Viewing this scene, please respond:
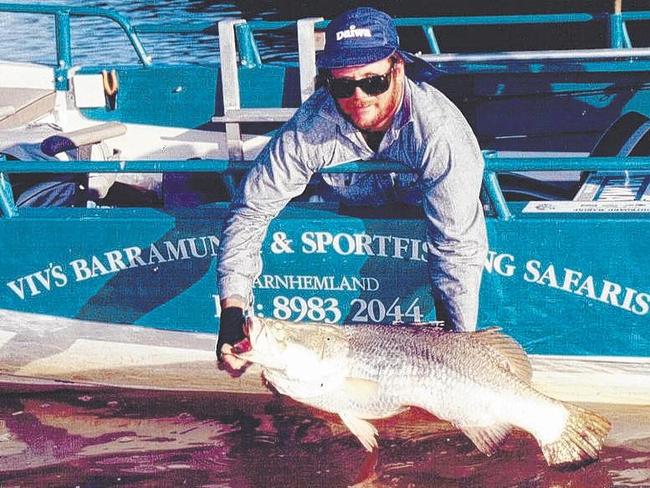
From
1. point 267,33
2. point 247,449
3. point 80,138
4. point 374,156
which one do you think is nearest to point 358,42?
point 374,156

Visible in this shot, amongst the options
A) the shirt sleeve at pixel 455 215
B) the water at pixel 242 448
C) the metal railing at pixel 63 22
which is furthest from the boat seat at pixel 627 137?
the metal railing at pixel 63 22

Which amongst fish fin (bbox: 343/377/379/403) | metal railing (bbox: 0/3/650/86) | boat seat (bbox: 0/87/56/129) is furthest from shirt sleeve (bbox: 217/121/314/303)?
boat seat (bbox: 0/87/56/129)

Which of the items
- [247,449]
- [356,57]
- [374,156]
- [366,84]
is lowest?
[247,449]

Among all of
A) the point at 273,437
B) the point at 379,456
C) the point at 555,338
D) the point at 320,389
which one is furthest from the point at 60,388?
the point at 555,338

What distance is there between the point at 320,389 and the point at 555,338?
1.61 metres

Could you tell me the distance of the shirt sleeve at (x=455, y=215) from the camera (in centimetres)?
419

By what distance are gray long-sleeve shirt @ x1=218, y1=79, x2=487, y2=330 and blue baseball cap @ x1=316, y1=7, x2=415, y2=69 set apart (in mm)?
277

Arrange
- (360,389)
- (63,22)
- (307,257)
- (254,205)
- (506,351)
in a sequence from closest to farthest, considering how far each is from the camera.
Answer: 1. (360,389)
2. (506,351)
3. (254,205)
4. (307,257)
5. (63,22)

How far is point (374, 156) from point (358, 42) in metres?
0.70

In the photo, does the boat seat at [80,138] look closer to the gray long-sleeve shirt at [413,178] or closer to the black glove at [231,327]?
the gray long-sleeve shirt at [413,178]

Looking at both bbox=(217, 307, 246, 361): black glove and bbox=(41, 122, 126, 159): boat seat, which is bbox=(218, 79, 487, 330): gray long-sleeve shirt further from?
A: bbox=(41, 122, 126, 159): boat seat

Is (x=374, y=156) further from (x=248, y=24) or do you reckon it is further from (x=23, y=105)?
(x=23, y=105)

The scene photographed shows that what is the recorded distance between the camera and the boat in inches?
189

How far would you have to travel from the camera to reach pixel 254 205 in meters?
4.51
